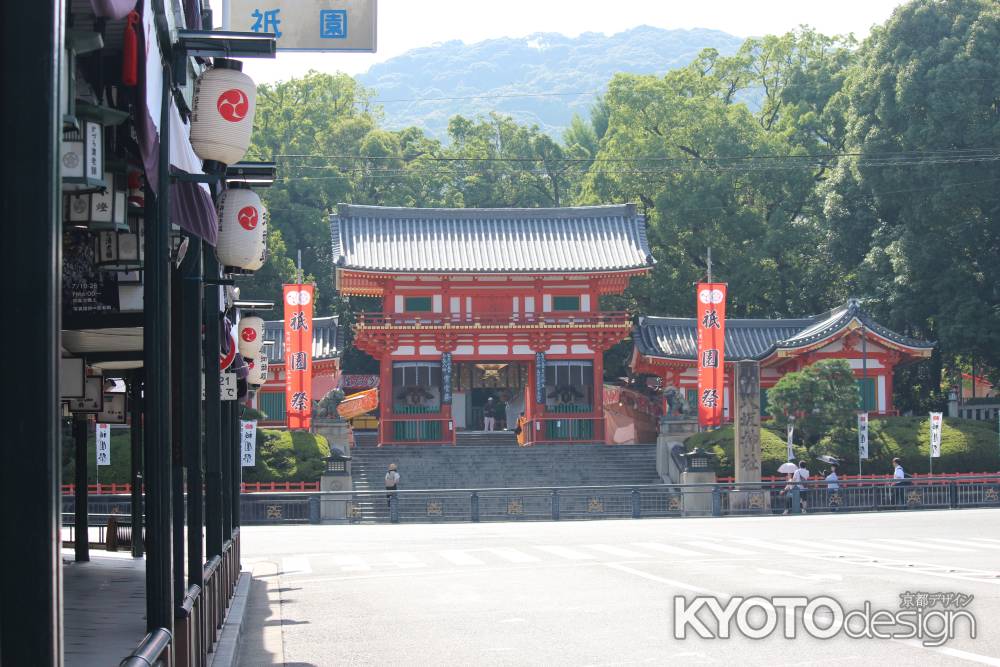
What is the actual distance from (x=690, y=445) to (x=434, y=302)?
12.6m

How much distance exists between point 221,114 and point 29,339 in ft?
16.6

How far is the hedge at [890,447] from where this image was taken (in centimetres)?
3856

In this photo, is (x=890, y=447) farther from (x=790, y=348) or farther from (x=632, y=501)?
(x=632, y=501)

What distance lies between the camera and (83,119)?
5742mm

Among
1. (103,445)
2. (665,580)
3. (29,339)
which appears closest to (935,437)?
(103,445)

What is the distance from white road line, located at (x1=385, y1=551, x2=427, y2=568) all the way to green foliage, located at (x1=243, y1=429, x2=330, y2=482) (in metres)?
15.4

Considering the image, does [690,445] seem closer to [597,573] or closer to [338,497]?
[338,497]

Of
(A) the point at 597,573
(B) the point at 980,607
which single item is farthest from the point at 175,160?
(A) the point at 597,573

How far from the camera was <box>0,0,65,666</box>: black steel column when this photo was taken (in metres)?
3.82

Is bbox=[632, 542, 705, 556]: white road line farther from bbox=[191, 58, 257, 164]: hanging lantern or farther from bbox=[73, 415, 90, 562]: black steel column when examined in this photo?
bbox=[191, 58, 257, 164]: hanging lantern

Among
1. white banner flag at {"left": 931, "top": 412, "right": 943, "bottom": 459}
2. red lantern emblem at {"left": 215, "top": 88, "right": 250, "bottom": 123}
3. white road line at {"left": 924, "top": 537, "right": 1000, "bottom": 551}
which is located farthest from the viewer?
white banner flag at {"left": 931, "top": 412, "right": 943, "bottom": 459}

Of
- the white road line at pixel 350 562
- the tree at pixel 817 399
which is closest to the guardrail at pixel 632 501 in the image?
Answer: the tree at pixel 817 399

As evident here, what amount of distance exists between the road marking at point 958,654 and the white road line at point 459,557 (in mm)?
10109

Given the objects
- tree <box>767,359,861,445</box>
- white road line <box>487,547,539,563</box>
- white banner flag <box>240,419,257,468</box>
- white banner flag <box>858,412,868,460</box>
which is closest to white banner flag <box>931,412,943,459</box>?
white banner flag <box>858,412,868,460</box>
